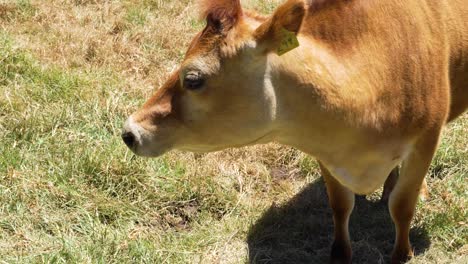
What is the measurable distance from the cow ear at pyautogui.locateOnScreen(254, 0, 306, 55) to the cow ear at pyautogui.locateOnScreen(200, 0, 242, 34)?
13 centimetres

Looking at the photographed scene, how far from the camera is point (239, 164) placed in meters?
4.89

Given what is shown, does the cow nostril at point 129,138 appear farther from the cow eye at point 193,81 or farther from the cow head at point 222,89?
the cow eye at point 193,81

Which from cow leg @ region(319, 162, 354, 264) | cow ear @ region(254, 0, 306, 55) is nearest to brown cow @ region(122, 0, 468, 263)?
cow ear @ region(254, 0, 306, 55)

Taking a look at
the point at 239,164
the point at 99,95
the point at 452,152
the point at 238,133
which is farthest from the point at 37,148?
the point at 452,152

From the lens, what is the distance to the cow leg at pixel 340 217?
13.4 ft

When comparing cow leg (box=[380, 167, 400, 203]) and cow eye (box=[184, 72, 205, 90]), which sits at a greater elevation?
cow eye (box=[184, 72, 205, 90])

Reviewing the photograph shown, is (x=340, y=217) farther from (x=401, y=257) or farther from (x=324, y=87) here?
(x=324, y=87)

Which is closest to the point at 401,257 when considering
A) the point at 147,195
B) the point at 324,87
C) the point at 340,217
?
the point at 340,217

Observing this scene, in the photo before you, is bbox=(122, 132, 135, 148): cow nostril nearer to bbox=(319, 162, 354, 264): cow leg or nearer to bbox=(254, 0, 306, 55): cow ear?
bbox=(254, 0, 306, 55): cow ear

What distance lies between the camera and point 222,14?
301cm

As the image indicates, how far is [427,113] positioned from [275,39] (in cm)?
103

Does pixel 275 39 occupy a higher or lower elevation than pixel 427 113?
higher

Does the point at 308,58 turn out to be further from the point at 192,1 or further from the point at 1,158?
the point at 192,1

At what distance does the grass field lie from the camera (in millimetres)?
4133
